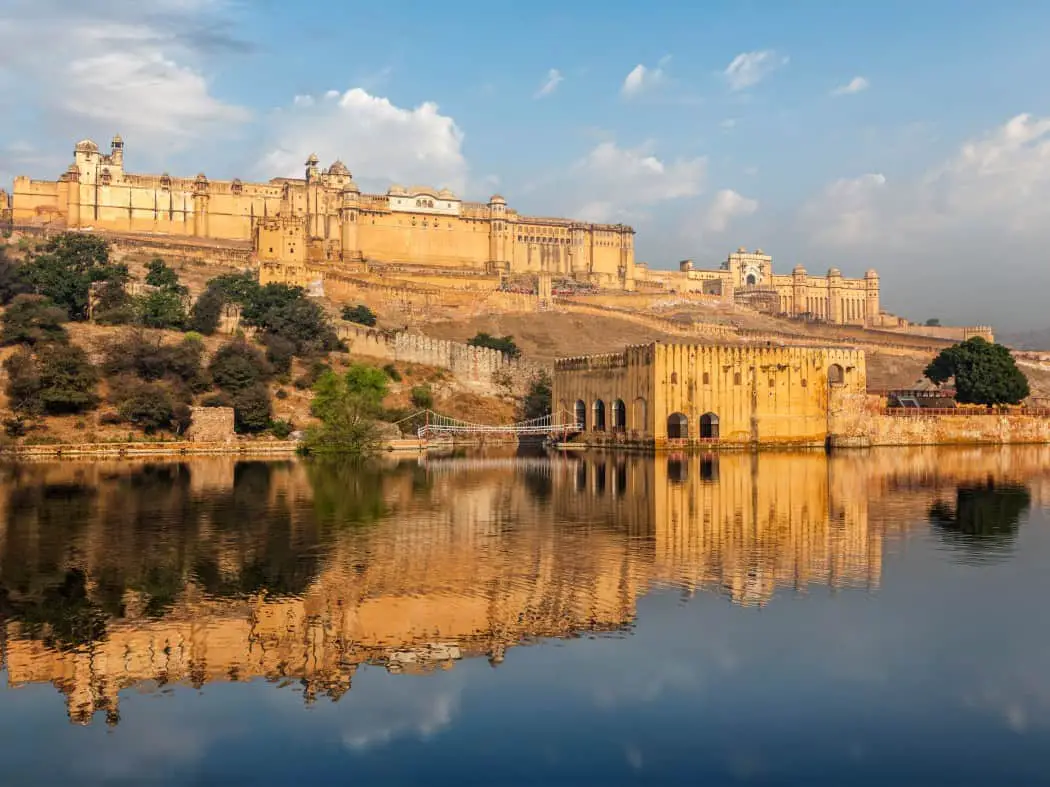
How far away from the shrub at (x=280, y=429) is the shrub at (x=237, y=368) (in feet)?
7.04

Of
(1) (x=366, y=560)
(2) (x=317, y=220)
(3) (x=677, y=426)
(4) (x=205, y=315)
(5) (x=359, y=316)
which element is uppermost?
(2) (x=317, y=220)

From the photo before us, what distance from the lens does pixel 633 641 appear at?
10977 mm

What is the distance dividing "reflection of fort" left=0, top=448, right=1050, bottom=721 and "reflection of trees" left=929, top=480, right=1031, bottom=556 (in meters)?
0.56

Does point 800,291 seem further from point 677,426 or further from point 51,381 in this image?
point 51,381

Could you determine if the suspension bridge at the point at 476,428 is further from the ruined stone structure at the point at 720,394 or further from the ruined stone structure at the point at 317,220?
the ruined stone structure at the point at 317,220

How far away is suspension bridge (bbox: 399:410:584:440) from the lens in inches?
1885

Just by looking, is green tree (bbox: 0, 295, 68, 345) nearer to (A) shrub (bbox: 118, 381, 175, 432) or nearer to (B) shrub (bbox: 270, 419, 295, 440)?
(A) shrub (bbox: 118, 381, 175, 432)

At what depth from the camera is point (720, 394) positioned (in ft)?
140

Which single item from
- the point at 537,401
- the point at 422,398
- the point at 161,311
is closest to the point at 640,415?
the point at 422,398

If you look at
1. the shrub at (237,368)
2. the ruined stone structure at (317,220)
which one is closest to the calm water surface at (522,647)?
the shrub at (237,368)

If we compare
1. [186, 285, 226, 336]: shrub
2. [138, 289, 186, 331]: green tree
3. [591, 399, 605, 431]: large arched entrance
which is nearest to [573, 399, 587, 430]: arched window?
[591, 399, 605, 431]: large arched entrance

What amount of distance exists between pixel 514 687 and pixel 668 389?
3294 centimetres

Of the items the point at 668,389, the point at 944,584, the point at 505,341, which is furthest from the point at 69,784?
the point at 505,341

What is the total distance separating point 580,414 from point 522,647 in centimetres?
3768
